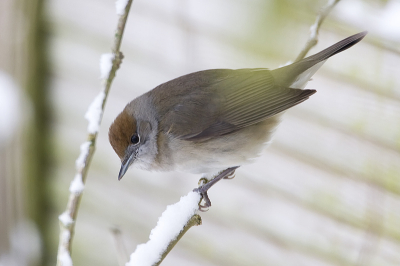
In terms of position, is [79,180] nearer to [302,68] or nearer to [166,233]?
[166,233]

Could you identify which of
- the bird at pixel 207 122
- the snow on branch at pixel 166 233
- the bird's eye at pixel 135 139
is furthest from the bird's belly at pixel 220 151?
the snow on branch at pixel 166 233

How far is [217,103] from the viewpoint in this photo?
2.15 meters

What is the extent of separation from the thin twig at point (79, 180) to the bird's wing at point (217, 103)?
1.82ft

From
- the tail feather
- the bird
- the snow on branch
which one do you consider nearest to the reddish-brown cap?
the bird

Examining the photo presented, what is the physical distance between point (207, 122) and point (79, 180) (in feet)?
2.78

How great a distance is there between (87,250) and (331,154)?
9.36 ft

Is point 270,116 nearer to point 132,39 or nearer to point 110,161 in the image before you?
point 132,39

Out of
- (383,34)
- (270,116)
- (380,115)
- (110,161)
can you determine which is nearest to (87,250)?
(110,161)

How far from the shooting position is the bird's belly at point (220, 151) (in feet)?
6.61

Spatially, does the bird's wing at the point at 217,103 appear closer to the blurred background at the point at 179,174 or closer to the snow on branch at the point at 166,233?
the blurred background at the point at 179,174

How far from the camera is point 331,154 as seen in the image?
2600 millimetres

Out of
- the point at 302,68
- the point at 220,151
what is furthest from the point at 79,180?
the point at 302,68

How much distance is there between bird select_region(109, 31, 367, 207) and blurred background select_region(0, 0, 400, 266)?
0.17 meters

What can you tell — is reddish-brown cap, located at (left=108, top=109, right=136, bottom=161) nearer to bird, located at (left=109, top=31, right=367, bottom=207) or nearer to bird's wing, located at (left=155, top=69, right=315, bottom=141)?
bird, located at (left=109, top=31, right=367, bottom=207)
